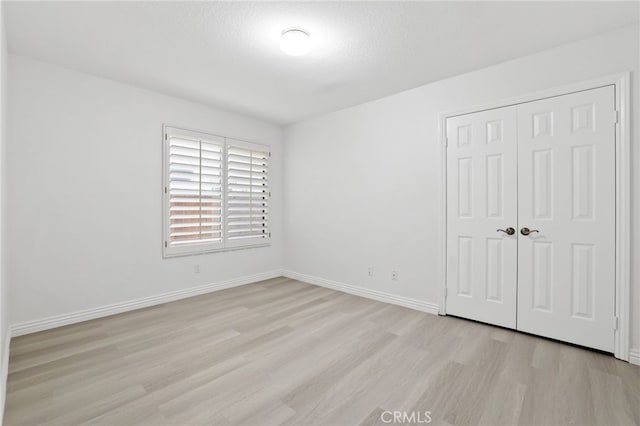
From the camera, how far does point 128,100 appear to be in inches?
133

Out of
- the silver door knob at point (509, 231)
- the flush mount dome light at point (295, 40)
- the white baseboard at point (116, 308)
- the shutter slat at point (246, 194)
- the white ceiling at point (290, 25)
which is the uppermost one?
the white ceiling at point (290, 25)

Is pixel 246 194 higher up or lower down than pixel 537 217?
higher up

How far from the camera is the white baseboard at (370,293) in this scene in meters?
3.39

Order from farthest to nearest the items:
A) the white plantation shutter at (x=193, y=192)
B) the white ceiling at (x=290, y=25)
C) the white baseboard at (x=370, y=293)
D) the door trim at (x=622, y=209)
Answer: the white plantation shutter at (x=193, y=192) < the white baseboard at (x=370, y=293) < the door trim at (x=622, y=209) < the white ceiling at (x=290, y=25)

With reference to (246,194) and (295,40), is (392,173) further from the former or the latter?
(246,194)

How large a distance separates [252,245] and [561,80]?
166 inches

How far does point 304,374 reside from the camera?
2.12 meters

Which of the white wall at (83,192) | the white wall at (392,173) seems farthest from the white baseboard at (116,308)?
the white wall at (392,173)

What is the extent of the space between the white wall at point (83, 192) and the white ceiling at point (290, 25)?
303 mm
